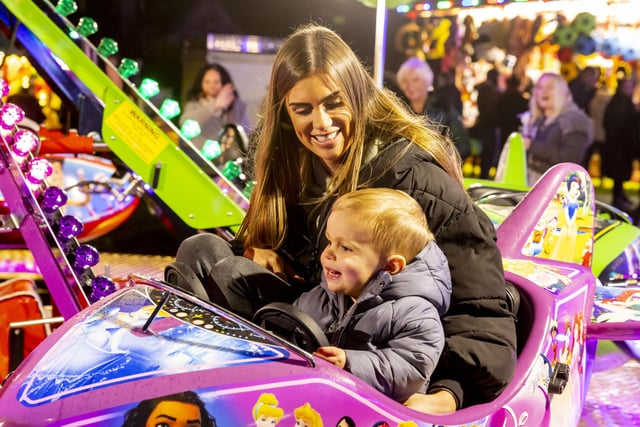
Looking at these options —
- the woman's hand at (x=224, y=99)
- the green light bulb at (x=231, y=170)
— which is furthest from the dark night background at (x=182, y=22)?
the green light bulb at (x=231, y=170)

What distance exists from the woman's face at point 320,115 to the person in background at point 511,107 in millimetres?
4108

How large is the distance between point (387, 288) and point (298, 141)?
510 millimetres

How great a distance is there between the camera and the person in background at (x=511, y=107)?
5301 mm

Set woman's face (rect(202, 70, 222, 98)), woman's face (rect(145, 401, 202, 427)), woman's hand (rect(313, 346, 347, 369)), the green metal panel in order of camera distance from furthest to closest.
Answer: woman's face (rect(202, 70, 222, 98))
the green metal panel
woman's hand (rect(313, 346, 347, 369))
woman's face (rect(145, 401, 202, 427))

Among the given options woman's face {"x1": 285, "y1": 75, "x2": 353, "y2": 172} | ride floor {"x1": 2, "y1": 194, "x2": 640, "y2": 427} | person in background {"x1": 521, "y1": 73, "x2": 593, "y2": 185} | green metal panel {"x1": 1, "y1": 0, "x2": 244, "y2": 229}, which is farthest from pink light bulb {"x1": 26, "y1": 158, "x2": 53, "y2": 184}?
person in background {"x1": 521, "y1": 73, "x2": 593, "y2": 185}

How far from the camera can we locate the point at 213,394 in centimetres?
95

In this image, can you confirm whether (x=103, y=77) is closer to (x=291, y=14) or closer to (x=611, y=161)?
(x=291, y=14)

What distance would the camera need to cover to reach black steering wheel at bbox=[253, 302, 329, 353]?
111 centimetres

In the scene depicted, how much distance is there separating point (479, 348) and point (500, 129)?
4.34 metres

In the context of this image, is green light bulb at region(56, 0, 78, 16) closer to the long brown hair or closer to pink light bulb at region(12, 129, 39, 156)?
pink light bulb at region(12, 129, 39, 156)

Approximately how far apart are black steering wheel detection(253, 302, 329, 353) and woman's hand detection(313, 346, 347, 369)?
3cm

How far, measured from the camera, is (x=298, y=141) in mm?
1583

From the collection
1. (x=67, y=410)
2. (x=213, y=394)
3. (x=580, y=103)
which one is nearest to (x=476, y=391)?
(x=213, y=394)

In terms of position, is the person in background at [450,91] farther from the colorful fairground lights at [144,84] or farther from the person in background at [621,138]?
the colorful fairground lights at [144,84]
